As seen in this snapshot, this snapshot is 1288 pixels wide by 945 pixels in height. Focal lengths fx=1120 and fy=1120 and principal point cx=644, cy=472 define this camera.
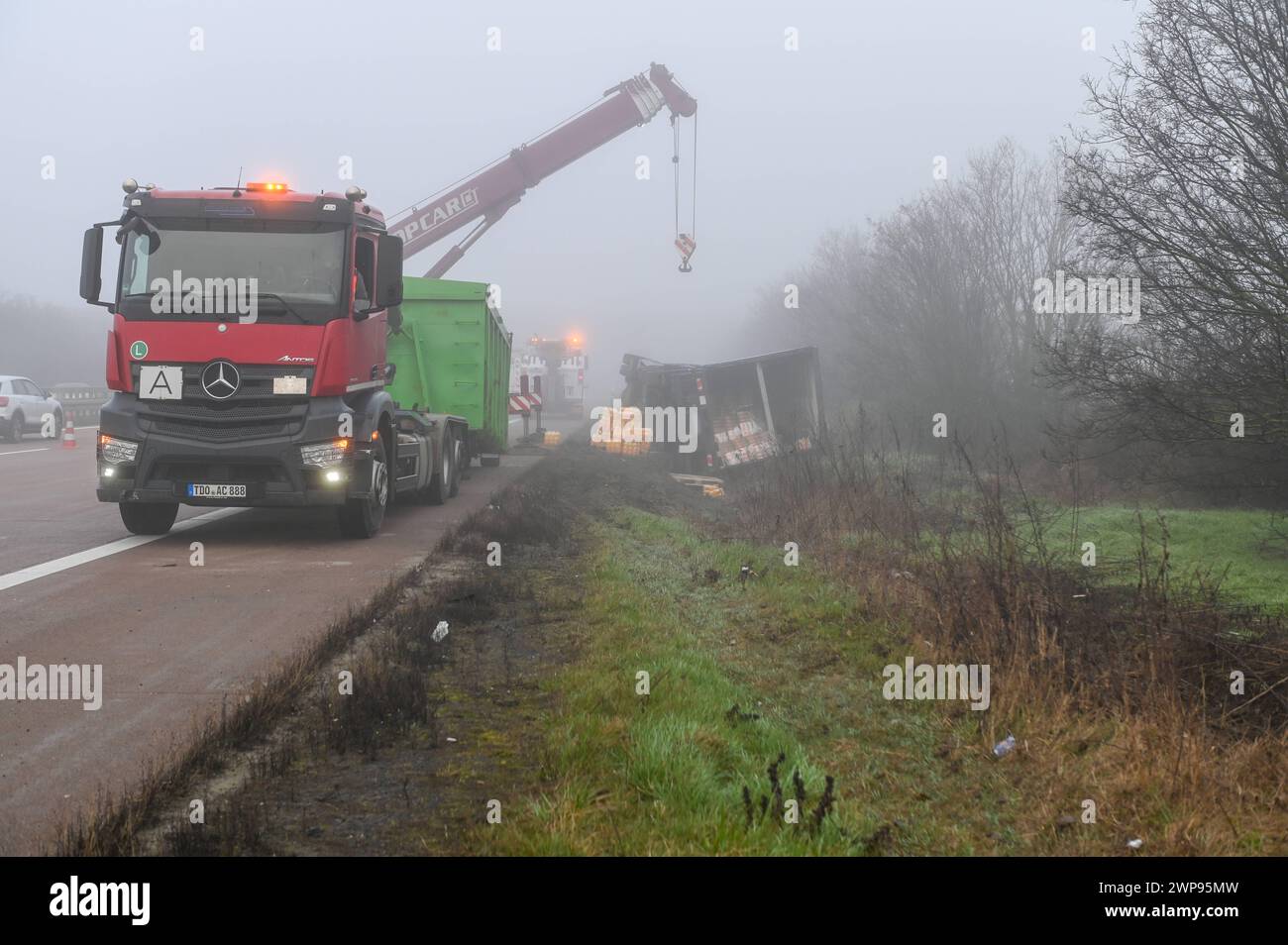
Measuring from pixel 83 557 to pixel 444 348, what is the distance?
7.95 metres

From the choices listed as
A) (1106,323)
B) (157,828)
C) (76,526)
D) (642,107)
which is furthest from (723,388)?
(157,828)

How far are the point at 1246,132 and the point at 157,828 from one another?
12525mm

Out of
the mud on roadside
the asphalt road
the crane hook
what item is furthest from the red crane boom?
the mud on roadside

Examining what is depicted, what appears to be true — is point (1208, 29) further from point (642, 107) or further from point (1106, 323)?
point (642, 107)

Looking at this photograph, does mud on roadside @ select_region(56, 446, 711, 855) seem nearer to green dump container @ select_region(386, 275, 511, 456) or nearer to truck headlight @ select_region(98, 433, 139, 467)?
truck headlight @ select_region(98, 433, 139, 467)

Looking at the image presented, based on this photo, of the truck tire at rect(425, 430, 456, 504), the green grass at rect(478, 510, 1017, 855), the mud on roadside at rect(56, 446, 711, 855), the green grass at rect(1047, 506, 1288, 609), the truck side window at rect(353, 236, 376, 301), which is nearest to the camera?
the mud on roadside at rect(56, 446, 711, 855)

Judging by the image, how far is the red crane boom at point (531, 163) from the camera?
2205 centimetres

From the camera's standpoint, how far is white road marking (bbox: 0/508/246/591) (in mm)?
8312

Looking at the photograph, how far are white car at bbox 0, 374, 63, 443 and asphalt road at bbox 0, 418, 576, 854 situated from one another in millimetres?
13704

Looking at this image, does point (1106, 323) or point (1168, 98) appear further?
point (1106, 323)

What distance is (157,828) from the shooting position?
12.1 ft

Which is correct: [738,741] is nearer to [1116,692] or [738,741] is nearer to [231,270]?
[1116,692]

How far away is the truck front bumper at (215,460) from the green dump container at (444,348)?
19.9 ft

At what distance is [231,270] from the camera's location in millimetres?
10250
